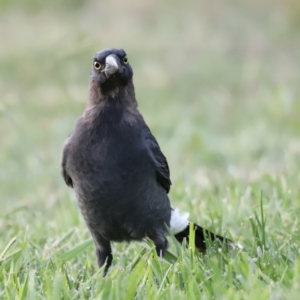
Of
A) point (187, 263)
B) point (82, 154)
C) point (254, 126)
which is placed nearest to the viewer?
point (187, 263)

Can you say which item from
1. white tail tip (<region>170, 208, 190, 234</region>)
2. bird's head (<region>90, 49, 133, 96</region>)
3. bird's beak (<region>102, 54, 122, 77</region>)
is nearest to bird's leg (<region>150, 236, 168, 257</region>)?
white tail tip (<region>170, 208, 190, 234</region>)

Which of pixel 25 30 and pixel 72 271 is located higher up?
pixel 25 30

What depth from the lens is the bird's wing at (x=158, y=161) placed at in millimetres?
4004

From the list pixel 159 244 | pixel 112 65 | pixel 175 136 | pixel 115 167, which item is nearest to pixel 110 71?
pixel 112 65

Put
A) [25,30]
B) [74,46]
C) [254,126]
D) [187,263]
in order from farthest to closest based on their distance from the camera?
[25,30], [254,126], [74,46], [187,263]

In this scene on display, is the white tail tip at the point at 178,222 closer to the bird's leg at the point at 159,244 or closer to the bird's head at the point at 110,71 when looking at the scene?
the bird's leg at the point at 159,244

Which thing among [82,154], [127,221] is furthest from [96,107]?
[127,221]

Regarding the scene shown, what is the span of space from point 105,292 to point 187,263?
0.53m

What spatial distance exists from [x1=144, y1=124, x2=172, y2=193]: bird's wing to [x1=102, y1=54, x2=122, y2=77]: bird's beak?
1.27ft

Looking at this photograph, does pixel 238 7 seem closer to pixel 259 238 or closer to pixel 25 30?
pixel 25 30

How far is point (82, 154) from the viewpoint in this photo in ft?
12.5

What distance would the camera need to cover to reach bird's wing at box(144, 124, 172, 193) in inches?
158

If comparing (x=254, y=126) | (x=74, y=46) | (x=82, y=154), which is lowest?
(x=254, y=126)

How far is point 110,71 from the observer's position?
3879 mm
